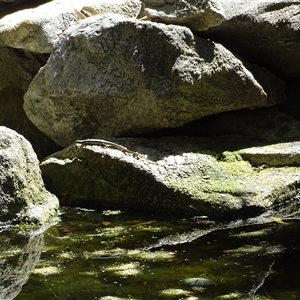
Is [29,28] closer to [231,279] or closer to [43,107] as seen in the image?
[43,107]

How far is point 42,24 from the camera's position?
4934 mm

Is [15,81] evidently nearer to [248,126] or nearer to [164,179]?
[248,126]

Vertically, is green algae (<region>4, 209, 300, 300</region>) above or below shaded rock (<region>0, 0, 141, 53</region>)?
below

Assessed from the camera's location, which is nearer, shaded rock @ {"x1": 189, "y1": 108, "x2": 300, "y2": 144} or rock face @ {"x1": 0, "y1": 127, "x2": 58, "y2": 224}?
rock face @ {"x1": 0, "y1": 127, "x2": 58, "y2": 224}

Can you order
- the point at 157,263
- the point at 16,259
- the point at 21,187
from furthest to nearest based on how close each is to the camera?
the point at 21,187, the point at 16,259, the point at 157,263

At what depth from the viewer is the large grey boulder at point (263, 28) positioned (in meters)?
4.98

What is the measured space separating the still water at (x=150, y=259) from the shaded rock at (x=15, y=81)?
1.74 m

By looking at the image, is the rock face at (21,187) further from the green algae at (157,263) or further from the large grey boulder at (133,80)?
the large grey boulder at (133,80)

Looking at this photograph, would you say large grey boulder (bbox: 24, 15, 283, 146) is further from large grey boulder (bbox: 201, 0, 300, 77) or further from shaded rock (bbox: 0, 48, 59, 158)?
shaded rock (bbox: 0, 48, 59, 158)

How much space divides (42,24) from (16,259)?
234cm

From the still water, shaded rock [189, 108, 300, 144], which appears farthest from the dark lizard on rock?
shaded rock [189, 108, 300, 144]

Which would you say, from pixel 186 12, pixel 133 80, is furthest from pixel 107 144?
pixel 186 12

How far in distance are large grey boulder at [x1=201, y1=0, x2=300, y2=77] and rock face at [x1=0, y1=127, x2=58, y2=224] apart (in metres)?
1.88

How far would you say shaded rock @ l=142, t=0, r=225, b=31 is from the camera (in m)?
4.46
